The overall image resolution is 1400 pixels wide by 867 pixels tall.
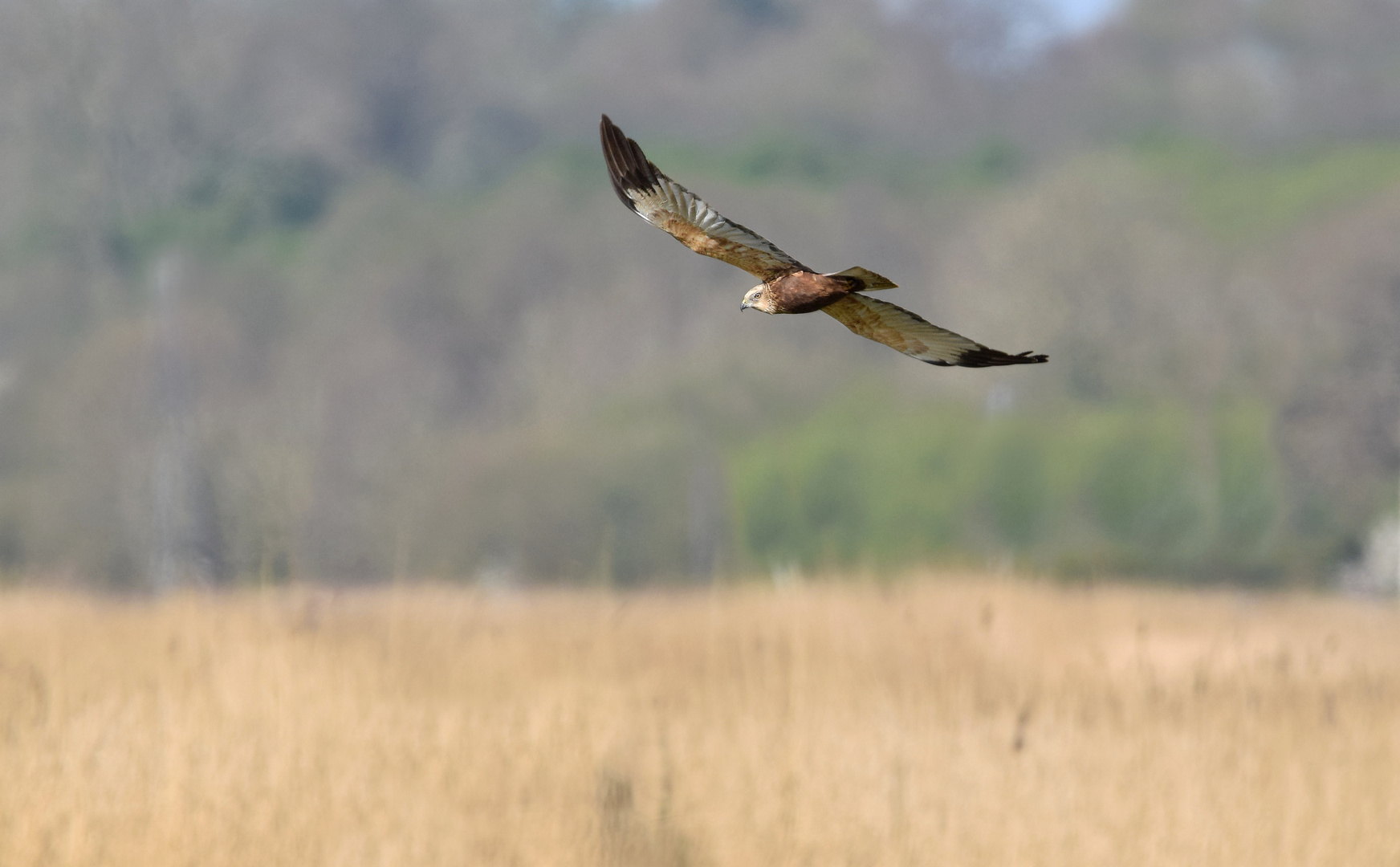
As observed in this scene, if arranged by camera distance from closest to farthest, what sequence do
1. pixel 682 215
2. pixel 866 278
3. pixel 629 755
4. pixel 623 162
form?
pixel 866 278 < pixel 682 215 < pixel 623 162 < pixel 629 755

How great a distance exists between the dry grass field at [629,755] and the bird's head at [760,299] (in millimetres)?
3199

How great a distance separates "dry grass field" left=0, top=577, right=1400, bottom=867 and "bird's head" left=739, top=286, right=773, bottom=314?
320cm

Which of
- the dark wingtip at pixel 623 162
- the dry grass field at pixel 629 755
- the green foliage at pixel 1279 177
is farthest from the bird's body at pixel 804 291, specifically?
the green foliage at pixel 1279 177

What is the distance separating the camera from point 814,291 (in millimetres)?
1695

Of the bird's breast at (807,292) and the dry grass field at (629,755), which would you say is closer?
the bird's breast at (807,292)

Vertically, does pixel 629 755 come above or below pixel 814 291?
below

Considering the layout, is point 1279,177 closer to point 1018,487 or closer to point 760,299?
point 1018,487

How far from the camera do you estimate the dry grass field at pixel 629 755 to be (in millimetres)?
4625

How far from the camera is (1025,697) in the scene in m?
6.67

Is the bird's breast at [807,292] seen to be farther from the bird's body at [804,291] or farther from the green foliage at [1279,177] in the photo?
the green foliage at [1279,177]

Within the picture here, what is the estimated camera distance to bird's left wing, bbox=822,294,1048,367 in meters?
1.75

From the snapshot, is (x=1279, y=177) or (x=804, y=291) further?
(x=1279, y=177)

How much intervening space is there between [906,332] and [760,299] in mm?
Result: 196

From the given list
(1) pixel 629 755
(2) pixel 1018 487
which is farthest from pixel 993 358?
(2) pixel 1018 487
